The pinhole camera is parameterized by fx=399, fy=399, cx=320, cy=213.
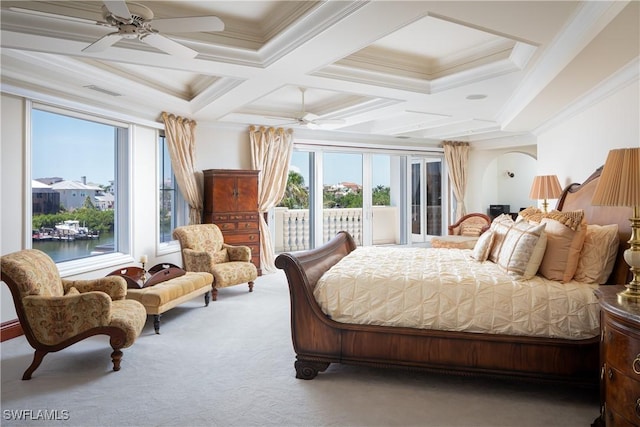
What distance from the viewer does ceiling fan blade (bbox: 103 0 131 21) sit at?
2199 millimetres

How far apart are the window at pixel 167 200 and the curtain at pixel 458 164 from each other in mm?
5404

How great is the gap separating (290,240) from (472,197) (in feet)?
13.5

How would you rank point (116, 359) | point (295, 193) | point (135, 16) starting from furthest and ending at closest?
point (295, 193) → point (116, 359) → point (135, 16)

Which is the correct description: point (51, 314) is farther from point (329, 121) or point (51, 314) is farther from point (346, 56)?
point (329, 121)

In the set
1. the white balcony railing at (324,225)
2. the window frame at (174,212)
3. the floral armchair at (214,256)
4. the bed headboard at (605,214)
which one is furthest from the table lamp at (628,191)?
the white balcony railing at (324,225)

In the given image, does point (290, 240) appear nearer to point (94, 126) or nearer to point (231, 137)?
point (231, 137)

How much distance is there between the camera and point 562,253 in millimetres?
2602

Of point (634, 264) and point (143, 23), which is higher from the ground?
point (143, 23)

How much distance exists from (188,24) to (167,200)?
383 centimetres

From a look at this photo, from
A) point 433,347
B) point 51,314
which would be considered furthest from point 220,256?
point 433,347

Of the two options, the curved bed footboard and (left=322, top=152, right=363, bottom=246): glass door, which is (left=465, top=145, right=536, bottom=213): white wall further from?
the curved bed footboard

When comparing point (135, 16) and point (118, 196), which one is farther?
point (118, 196)

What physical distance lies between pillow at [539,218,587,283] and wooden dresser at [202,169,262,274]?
13.8 feet

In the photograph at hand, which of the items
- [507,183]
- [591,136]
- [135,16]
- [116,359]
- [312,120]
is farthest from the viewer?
[507,183]
